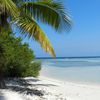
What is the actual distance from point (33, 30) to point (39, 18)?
0.51 metres

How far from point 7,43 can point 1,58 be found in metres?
0.92

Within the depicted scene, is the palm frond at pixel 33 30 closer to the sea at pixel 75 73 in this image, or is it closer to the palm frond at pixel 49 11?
the palm frond at pixel 49 11

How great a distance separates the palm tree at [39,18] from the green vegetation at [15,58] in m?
1.90

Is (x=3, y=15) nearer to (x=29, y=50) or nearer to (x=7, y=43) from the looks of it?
(x=7, y=43)

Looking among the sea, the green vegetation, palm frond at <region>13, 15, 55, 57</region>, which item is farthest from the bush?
palm frond at <region>13, 15, 55, 57</region>

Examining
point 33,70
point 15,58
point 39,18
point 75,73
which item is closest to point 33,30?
point 39,18

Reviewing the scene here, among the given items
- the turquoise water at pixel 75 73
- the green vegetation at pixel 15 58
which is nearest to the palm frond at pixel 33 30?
the green vegetation at pixel 15 58

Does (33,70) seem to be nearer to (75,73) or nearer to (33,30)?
(75,73)

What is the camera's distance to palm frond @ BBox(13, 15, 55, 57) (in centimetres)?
1092

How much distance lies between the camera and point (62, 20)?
1081 cm

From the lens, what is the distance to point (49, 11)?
10891mm

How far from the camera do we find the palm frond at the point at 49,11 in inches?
427

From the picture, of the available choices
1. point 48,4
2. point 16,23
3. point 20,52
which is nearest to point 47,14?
point 48,4

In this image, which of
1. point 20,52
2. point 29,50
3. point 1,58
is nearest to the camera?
point 1,58
